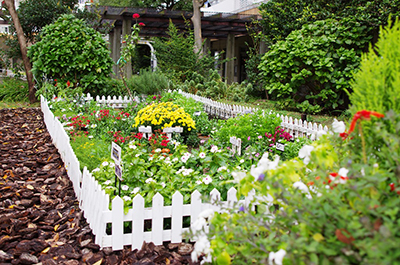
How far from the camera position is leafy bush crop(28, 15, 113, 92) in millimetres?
9656

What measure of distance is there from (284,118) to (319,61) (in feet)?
8.28

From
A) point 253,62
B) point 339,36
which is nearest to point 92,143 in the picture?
point 339,36

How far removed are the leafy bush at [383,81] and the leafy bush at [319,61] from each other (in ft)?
21.8

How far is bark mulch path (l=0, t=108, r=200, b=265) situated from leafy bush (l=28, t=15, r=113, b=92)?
171 inches

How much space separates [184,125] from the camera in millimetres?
5836

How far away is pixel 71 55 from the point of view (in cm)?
967

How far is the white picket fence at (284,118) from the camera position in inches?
226

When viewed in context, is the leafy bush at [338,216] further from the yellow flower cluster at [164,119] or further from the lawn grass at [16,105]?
the lawn grass at [16,105]

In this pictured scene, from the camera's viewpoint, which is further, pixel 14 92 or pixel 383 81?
pixel 14 92

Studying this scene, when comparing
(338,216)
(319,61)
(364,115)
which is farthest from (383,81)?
(319,61)

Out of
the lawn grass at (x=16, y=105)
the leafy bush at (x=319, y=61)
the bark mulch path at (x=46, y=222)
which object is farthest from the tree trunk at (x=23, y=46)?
the leafy bush at (x=319, y=61)

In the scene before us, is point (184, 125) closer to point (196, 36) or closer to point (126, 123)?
point (126, 123)

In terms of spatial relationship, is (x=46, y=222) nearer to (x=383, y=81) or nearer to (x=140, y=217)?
(x=140, y=217)

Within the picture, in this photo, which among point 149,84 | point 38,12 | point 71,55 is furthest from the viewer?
point 38,12
